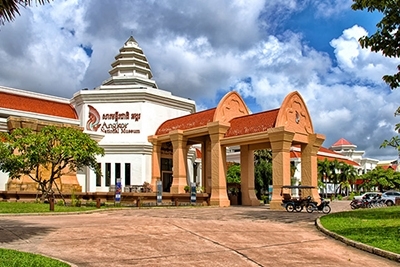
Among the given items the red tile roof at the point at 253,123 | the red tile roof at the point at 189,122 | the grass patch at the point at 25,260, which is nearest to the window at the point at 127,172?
the red tile roof at the point at 189,122

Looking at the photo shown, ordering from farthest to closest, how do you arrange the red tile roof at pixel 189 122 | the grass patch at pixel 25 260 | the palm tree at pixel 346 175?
the palm tree at pixel 346 175, the red tile roof at pixel 189 122, the grass patch at pixel 25 260

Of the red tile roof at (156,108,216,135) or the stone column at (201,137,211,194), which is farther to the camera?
the stone column at (201,137,211,194)

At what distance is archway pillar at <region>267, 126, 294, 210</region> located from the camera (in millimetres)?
26375

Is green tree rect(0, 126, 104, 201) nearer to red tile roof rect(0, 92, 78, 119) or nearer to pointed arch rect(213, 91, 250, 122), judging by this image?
pointed arch rect(213, 91, 250, 122)

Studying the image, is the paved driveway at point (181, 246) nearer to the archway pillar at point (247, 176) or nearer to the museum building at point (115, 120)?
the archway pillar at point (247, 176)

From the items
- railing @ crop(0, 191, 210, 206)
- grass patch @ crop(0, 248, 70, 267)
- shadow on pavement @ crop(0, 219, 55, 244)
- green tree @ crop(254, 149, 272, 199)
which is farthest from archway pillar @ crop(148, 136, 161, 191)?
grass patch @ crop(0, 248, 70, 267)

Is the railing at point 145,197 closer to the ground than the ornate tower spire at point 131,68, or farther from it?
closer to the ground

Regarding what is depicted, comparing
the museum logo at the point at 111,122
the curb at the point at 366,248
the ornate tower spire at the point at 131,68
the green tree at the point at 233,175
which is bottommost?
the curb at the point at 366,248

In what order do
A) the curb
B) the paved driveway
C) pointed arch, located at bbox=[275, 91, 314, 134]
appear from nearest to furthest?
the paved driveway, the curb, pointed arch, located at bbox=[275, 91, 314, 134]

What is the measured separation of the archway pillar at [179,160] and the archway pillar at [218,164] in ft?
11.2

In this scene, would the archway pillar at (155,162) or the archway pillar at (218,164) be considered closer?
the archway pillar at (218,164)

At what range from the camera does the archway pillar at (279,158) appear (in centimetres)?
2638

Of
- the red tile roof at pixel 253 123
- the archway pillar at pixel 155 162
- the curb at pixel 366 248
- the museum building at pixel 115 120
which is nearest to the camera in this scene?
the curb at pixel 366 248

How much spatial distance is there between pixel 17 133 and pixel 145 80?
78.2 feet
